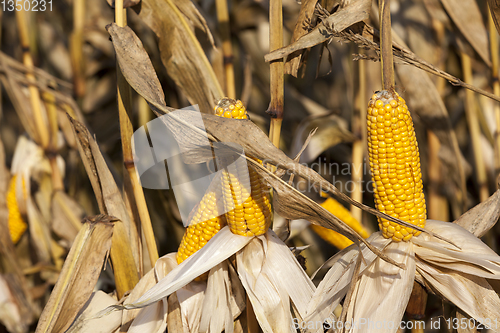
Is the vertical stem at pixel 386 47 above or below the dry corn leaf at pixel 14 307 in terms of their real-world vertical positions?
above

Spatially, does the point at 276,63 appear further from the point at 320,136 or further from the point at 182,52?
the point at 320,136

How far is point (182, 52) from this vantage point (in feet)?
4.13

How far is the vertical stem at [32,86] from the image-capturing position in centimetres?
173

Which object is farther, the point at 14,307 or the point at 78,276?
the point at 14,307

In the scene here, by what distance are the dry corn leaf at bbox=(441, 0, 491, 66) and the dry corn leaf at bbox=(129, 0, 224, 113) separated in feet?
3.44

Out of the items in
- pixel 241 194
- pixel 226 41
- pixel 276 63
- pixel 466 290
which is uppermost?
pixel 226 41

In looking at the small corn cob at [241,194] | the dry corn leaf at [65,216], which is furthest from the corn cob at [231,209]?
the dry corn leaf at [65,216]

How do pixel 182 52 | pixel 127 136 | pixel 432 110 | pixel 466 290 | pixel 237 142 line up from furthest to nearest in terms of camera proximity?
1. pixel 432 110
2. pixel 182 52
3. pixel 127 136
4. pixel 466 290
5. pixel 237 142

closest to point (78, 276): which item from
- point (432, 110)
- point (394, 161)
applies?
point (394, 161)

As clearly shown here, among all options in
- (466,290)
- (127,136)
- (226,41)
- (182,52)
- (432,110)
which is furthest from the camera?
(432,110)

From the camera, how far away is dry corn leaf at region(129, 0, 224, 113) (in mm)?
1238

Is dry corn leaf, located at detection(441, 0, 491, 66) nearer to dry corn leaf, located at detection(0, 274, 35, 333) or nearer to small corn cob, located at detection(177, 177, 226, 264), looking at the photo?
small corn cob, located at detection(177, 177, 226, 264)

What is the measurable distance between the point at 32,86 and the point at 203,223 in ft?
4.13

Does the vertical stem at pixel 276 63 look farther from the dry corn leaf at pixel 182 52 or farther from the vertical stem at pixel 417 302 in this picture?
the vertical stem at pixel 417 302
